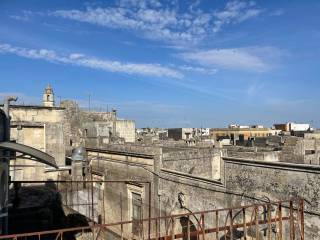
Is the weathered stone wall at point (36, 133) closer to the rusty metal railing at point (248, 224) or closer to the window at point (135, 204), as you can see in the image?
the window at point (135, 204)

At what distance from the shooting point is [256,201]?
11016mm

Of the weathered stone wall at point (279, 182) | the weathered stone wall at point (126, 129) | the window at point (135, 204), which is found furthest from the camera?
the weathered stone wall at point (126, 129)

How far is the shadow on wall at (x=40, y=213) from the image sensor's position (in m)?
18.0

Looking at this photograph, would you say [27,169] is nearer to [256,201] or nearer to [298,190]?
[256,201]

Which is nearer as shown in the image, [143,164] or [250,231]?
[250,231]

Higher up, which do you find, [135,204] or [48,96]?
[48,96]

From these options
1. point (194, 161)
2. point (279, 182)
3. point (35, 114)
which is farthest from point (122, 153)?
point (279, 182)

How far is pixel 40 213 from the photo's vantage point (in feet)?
64.3

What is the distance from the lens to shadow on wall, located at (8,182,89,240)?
1802 cm

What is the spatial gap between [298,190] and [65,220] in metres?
14.0

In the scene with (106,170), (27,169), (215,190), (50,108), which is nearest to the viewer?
(215,190)

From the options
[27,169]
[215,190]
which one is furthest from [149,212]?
[27,169]

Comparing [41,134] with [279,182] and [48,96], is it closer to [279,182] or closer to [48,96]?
[48,96]

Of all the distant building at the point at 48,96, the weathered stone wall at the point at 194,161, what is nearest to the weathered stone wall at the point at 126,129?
the distant building at the point at 48,96
